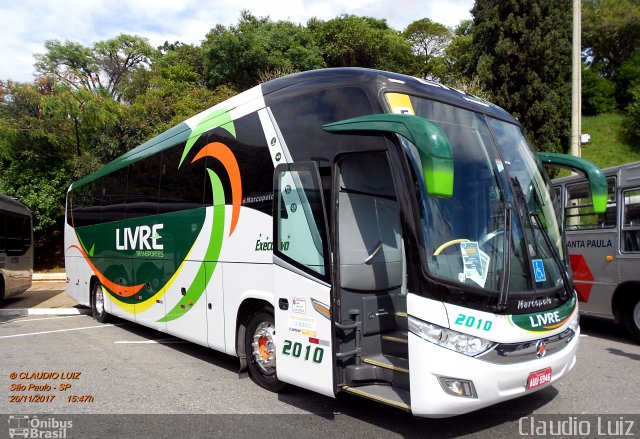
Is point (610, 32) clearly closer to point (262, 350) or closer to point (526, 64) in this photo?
point (526, 64)

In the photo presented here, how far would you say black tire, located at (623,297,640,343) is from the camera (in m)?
8.10

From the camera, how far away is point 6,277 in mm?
13930

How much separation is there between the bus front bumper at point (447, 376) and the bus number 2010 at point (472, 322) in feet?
0.81

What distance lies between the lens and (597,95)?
39.4m

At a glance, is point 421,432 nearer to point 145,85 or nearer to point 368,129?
point 368,129

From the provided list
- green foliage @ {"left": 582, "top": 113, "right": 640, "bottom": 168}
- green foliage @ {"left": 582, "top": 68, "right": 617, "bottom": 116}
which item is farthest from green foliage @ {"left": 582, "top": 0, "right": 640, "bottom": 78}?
green foliage @ {"left": 582, "top": 113, "right": 640, "bottom": 168}

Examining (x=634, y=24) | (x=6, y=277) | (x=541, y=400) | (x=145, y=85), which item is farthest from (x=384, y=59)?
(x=541, y=400)

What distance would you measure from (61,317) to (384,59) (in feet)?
99.8

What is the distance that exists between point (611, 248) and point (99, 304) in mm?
10439

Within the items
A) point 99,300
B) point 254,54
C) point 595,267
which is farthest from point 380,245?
point 254,54

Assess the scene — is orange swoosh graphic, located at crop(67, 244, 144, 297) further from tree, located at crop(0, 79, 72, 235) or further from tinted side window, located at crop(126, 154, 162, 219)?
tree, located at crop(0, 79, 72, 235)

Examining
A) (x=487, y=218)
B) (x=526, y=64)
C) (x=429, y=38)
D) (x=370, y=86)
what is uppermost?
(x=429, y=38)

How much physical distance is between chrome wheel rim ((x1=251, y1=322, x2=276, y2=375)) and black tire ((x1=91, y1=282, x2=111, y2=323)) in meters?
6.36

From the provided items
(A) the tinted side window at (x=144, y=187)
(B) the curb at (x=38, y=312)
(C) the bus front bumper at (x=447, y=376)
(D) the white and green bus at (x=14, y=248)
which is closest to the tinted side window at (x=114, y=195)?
(A) the tinted side window at (x=144, y=187)
